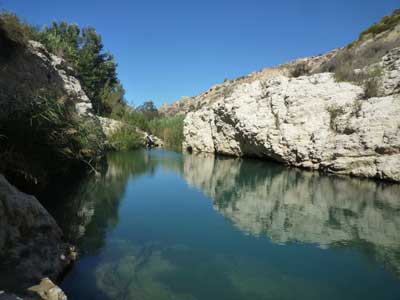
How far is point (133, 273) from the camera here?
3.35 meters

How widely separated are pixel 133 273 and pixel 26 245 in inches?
42.7

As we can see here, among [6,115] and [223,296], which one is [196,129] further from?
[223,296]

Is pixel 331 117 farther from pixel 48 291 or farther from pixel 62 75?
pixel 62 75

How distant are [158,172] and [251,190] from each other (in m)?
4.39

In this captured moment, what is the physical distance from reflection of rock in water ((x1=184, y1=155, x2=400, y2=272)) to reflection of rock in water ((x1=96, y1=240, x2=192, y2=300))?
177 centimetres

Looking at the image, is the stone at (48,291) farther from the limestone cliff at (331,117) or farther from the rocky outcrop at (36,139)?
the limestone cliff at (331,117)

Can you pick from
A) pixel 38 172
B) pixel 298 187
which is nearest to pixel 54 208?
pixel 38 172

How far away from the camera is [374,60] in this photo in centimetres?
1325

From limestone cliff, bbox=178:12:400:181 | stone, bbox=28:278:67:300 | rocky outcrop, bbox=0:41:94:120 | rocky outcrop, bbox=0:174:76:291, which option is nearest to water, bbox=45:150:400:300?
rocky outcrop, bbox=0:174:76:291

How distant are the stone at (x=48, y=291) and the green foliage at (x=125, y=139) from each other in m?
17.4

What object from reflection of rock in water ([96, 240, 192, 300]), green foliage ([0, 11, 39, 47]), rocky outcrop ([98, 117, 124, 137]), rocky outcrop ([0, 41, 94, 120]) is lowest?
reflection of rock in water ([96, 240, 192, 300])

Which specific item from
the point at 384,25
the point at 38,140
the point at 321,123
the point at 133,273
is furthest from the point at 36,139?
the point at 384,25

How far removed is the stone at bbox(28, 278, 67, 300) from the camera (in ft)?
7.57

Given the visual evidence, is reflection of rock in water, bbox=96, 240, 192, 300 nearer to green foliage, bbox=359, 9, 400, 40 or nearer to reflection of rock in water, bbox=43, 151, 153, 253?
reflection of rock in water, bbox=43, 151, 153, 253
